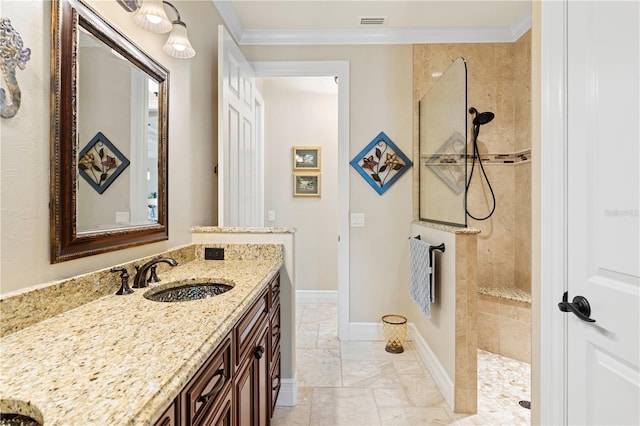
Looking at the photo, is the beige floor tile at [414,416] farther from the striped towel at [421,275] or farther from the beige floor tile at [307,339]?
the beige floor tile at [307,339]

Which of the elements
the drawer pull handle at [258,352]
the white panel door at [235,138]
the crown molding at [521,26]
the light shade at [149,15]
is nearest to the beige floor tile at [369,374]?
the drawer pull handle at [258,352]

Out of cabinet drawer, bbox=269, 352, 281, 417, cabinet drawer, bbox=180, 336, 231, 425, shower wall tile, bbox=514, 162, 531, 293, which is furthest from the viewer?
shower wall tile, bbox=514, 162, 531, 293

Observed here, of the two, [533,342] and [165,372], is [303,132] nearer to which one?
[533,342]

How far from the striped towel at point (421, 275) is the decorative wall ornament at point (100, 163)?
1872mm

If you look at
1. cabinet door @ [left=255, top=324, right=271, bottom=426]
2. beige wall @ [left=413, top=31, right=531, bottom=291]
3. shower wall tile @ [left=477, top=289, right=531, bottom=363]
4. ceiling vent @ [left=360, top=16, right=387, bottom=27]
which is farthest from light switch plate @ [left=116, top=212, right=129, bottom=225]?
shower wall tile @ [left=477, top=289, right=531, bottom=363]

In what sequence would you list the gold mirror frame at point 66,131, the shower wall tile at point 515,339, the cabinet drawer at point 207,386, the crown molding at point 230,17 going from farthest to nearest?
the shower wall tile at point 515,339 → the crown molding at point 230,17 → the gold mirror frame at point 66,131 → the cabinet drawer at point 207,386

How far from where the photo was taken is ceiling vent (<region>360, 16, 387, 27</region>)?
2.70m

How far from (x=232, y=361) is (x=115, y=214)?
2.60ft

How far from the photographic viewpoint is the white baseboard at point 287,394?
1992mm

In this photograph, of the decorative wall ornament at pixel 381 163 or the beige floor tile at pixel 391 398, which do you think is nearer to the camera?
the beige floor tile at pixel 391 398

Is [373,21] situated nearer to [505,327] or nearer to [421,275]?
[421,275]

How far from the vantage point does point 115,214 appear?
4.38ft

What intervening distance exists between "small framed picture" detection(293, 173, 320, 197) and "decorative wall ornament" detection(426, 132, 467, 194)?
1850mm
